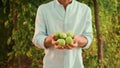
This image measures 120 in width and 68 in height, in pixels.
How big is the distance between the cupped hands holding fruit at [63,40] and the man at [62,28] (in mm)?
50

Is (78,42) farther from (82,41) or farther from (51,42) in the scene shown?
(51,42)

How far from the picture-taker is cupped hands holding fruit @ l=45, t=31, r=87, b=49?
70.4 inches

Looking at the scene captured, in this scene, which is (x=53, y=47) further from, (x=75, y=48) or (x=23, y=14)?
(x=23, y=14)

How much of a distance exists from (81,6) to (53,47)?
28cm

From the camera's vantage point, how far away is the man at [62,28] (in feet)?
6.29

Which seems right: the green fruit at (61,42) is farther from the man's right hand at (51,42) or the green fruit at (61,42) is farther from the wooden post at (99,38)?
the wooden post at (99,38)

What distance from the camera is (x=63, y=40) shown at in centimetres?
179

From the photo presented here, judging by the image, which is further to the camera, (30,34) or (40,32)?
(30,34)

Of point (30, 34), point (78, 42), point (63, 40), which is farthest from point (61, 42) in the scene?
point (30, 34)

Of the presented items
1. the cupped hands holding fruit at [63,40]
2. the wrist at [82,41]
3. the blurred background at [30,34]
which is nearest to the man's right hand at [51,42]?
Result: the cupped hands holding fruit at [63,40]

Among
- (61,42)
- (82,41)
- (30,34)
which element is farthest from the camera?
(30,34)

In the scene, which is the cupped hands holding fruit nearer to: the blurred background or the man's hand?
the man's hand

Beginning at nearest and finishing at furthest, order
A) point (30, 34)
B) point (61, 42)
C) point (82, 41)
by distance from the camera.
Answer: point (61, 42)
point (82, 41)
point (30, 34)

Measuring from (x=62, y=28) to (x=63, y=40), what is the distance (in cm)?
16
